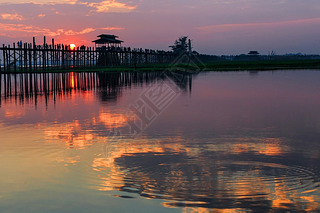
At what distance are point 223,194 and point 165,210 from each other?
1049mm

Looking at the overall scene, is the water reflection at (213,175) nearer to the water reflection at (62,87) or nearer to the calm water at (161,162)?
the calm water at (161,162)

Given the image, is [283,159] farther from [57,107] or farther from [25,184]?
[57,107]

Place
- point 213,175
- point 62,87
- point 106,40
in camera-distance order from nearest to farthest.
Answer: point 213,175, point 62,87, point 106,40

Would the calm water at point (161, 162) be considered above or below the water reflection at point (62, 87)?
below

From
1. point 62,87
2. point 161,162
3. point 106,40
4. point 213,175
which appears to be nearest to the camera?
point 213,175

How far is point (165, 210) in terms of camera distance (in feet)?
19.4

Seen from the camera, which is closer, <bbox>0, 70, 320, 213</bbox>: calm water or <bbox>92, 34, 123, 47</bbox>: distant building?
<bbox>0, 70, 320, 213</bbox>: calm water

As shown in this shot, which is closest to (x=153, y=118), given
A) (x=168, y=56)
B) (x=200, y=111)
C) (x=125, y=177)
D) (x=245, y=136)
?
(x=200, y=111)

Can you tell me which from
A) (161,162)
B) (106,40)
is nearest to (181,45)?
(106,40)

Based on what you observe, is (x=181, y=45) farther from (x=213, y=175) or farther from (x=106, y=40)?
(x=213, y=175)

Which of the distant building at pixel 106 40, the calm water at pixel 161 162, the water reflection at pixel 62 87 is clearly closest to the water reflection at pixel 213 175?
the calm water at pixel 161 162

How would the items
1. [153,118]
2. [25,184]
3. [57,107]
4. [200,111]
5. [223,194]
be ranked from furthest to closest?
[57,107]
[200,111]
[153,118]
[25,184]
[223,194]

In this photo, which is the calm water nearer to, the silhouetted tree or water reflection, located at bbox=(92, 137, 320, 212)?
water reflection, located at bbox=(92, 137, 320, 212)

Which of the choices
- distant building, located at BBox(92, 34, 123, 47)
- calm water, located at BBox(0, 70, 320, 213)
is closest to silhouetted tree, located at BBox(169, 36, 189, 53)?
distant building, located at BBox(92, 34, 123, 47)
